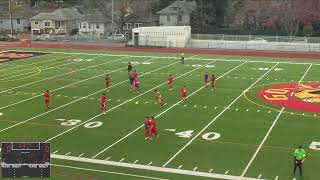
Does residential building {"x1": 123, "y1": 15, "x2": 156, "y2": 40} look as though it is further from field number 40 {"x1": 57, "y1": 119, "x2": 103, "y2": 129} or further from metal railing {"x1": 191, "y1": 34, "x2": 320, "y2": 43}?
field number 40 {"x1": 57, "y1": 119, "x2": 103, "y2": 129}

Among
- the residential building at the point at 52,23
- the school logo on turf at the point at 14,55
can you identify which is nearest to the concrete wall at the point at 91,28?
the residential building at the point at 52,23

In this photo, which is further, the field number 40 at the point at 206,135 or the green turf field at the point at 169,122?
the field number 40 at the point at 206,135

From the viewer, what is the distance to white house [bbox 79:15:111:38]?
92438 mm

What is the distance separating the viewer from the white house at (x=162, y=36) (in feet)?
209

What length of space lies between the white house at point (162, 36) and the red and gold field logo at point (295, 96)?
31.0 m

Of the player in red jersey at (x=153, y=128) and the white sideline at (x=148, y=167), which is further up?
the player in red jersey at (x=153, y=128)

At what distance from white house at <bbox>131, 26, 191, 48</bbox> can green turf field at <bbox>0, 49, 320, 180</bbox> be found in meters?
22.0

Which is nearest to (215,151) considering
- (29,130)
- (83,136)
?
(83,136)

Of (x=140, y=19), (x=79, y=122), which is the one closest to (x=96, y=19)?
(x=140, y=19)

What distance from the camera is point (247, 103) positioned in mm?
27938

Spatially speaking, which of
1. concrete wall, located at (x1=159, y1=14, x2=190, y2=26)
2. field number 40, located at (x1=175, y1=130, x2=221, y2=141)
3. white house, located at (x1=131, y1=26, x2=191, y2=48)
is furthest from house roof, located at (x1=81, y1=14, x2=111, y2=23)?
field number 40, located at (x1=175, y1=130, x2=221, y2=141)

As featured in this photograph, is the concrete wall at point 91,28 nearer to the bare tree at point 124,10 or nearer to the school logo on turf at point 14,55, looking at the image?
the bare tree at point 124,10

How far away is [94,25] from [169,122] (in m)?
71.7

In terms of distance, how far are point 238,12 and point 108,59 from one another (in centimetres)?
4413
